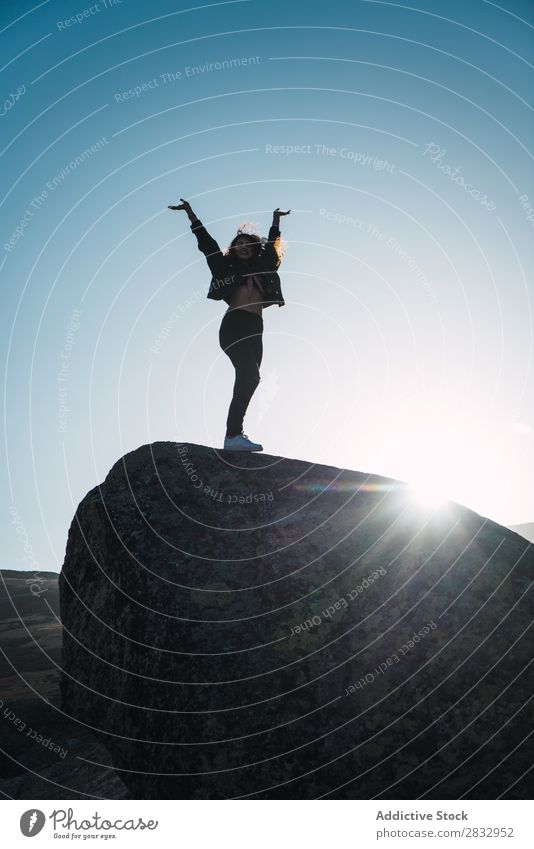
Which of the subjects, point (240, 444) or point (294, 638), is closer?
point (294, 638)

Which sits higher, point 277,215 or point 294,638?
point 277,215

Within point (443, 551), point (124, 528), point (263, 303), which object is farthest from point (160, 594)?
point (263, 303)

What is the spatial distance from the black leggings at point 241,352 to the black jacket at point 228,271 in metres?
0.38

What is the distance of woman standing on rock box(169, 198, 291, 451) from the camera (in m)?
7.49

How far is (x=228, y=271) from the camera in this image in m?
7.90

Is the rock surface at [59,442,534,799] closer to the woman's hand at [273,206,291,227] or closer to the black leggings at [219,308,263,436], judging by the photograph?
the black leggings at [219,308,263,436]

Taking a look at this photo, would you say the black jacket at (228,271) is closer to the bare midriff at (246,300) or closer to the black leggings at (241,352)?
the bare midriff at (246,300)

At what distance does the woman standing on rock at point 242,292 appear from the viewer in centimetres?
749

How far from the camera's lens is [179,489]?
5.95 metres
